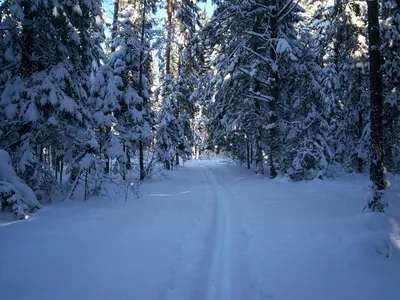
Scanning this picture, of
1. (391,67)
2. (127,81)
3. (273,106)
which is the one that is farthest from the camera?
(127,81)

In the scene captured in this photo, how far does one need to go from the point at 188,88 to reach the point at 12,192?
1876cm

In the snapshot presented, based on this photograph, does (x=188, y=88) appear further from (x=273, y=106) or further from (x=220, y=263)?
(x=220, y=263)

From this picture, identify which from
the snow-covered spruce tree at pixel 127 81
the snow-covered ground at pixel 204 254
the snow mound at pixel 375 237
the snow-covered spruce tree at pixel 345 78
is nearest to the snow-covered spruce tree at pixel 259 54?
the snow-covered spruce tree at pixel 345 78

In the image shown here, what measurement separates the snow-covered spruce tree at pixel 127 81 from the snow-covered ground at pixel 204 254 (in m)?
7.68

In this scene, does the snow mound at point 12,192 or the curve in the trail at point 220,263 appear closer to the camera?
the curve in the trail at point 220,263

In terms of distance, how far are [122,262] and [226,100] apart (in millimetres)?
13113

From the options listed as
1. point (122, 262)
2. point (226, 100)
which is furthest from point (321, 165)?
point (122, 262)

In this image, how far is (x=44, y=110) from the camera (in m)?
8.58

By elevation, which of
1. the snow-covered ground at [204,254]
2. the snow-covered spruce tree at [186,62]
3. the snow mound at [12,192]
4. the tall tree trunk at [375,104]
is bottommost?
the snow-covered ground at [204,254]

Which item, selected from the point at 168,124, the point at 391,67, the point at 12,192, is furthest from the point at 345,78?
the point at 12,192

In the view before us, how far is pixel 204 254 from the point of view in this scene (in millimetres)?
4930

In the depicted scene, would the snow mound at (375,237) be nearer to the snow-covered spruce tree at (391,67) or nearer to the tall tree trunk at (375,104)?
the tall tree trunk at (375,104)

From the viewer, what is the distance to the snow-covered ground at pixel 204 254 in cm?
363

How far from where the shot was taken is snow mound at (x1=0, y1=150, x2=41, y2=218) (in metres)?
5.87
